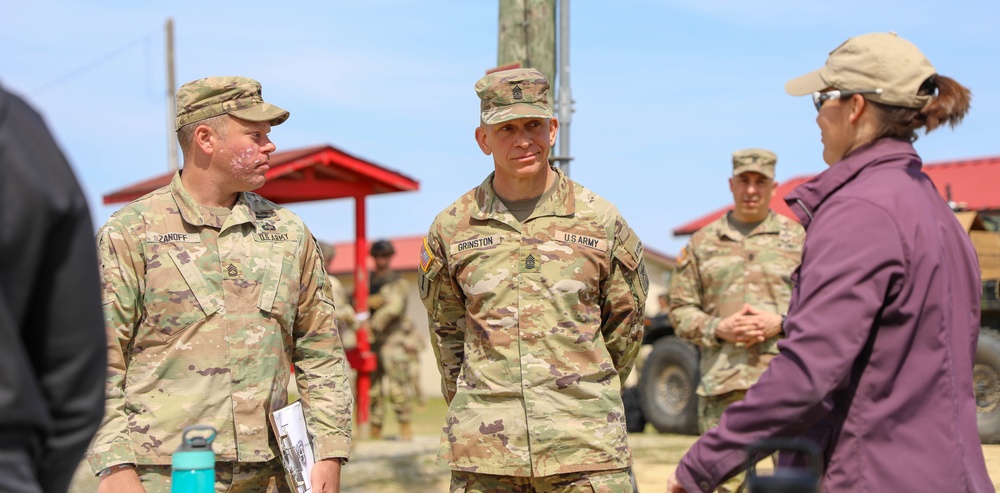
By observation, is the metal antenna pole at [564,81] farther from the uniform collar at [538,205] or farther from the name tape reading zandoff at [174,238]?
the name tape reading zandoff at [174,238]

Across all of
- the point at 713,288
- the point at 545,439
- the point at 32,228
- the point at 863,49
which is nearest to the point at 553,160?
the point at 713,288

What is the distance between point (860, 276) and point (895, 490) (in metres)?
0.48

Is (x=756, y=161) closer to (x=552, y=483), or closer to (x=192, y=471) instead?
(x=552, y=483)

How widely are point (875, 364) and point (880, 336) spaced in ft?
0.21

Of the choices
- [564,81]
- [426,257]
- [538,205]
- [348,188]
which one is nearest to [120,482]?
[426,257]

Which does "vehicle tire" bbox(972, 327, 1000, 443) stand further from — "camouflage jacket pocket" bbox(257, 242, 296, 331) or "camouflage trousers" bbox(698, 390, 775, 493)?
"camouflage jacket pocket" bbox(257, 242, 296, 331)

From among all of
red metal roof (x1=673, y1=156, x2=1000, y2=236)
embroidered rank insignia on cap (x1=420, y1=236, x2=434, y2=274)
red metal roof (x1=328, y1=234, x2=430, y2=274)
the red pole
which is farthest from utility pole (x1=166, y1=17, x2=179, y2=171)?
embroidered rank insignia on cap (x1=420, y1=236, x2=434, y2=274)

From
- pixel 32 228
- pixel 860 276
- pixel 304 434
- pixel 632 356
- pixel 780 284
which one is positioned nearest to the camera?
pixel 32 228

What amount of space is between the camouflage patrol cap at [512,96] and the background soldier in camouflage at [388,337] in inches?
350

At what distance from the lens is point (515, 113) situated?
4.43m

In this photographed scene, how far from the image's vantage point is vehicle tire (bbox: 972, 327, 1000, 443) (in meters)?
10.7

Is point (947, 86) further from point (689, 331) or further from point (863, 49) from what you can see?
point (689, 331)

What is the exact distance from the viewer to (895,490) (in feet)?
8.77

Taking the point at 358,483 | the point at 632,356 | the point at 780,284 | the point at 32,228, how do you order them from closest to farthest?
the point at 32,228 < the point at 632,356 < the point at 780,284 < the point at 358,483
